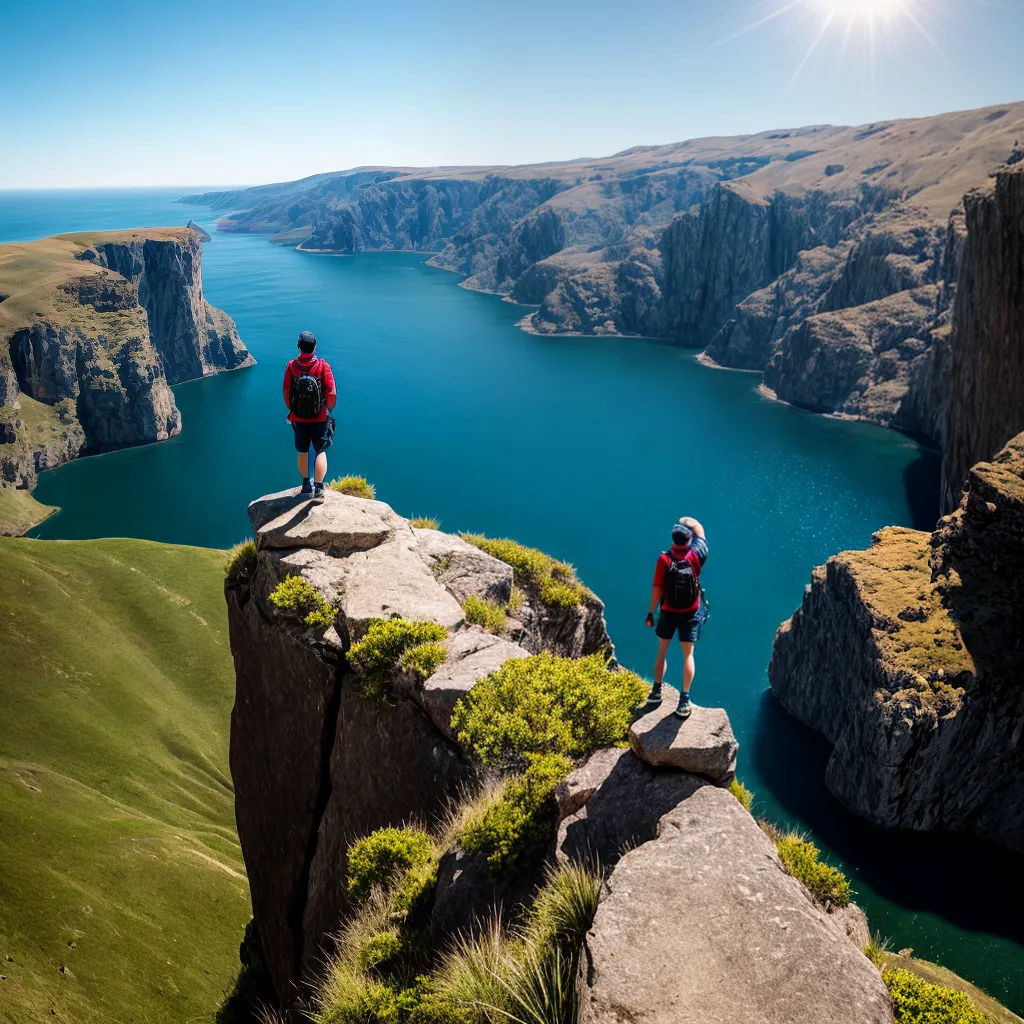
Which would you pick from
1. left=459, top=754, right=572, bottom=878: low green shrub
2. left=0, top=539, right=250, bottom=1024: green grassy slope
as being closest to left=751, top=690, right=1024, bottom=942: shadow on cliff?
left=0, top=539, right=250, bottom=1024: green grassy slope

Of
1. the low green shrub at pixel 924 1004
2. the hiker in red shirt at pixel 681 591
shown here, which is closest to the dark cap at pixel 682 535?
the hiker in red shirt at pixel 681 591

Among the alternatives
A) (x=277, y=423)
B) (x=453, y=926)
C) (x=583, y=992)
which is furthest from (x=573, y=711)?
(x=277, y=423)

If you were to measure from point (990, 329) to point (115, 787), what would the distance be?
362 feet

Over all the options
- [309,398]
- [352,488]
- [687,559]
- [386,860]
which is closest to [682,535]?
[687,559]

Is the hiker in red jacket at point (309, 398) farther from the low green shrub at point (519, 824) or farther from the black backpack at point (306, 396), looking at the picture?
the low green shrub at point (519, 824)

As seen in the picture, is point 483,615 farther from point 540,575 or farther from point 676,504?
point 676,504

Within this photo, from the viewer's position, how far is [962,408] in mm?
106375

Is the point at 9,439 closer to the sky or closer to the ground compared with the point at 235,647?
closer to the ground

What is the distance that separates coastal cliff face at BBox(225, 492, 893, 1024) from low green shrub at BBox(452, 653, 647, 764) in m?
0.47

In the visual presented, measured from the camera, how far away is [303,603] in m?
19.5

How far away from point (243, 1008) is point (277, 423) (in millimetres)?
167758

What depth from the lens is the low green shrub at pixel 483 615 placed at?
2050 centimetres

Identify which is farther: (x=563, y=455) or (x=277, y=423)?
(x=277, y=423)

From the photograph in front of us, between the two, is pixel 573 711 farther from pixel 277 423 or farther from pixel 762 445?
pixel 277 423
